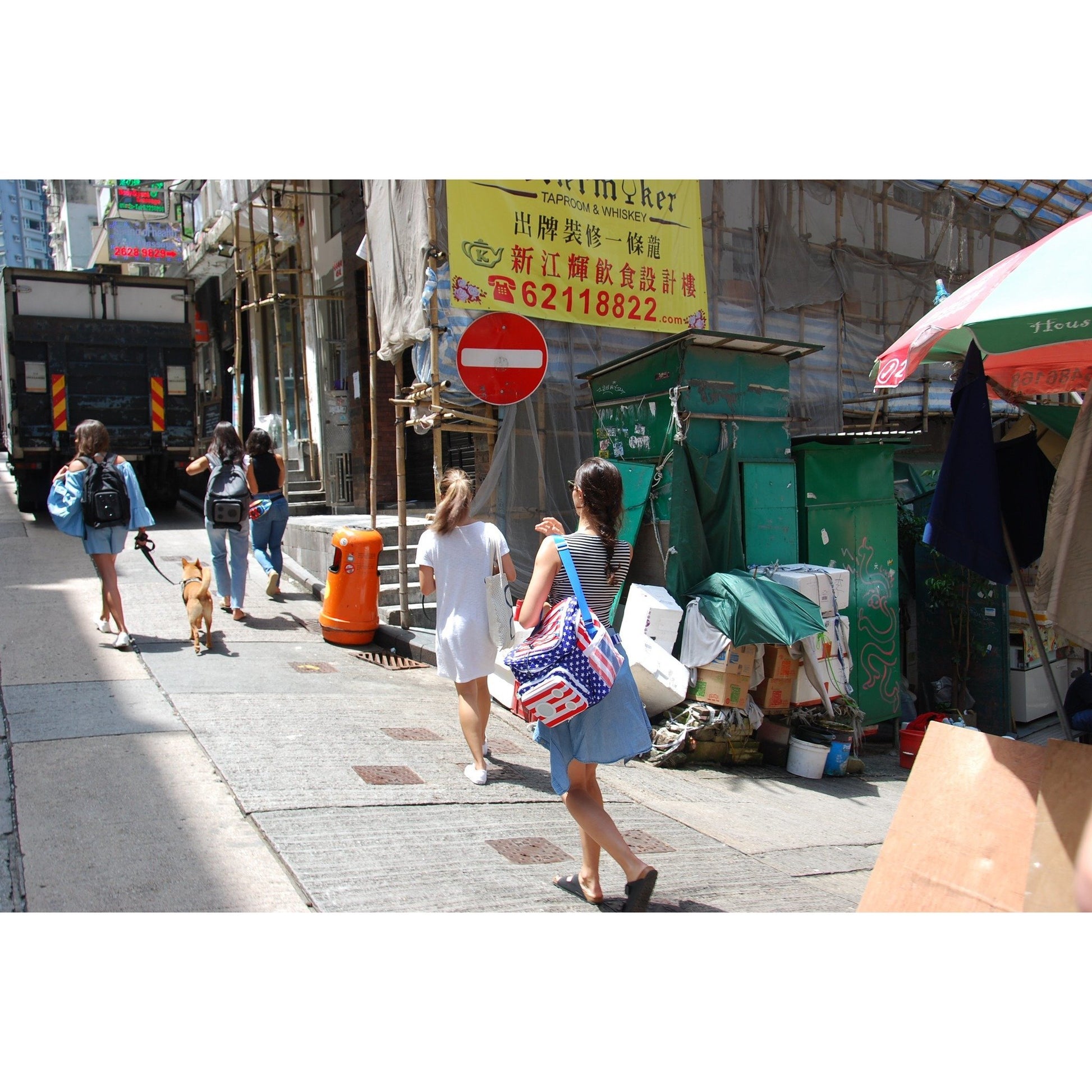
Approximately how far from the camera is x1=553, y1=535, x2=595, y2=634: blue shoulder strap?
11.5ft

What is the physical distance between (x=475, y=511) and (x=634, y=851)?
4292 millimetres

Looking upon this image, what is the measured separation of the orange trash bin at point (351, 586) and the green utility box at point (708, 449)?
2.32 meters

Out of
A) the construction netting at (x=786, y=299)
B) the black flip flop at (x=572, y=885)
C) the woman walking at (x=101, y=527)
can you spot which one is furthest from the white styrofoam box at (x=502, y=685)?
the black flip flop at (x=572, y=885)

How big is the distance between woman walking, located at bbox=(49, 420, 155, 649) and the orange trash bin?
1.63m

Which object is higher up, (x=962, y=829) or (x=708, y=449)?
(x=708, y=449)

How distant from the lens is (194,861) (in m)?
3.52

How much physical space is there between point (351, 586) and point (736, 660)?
3.51 m

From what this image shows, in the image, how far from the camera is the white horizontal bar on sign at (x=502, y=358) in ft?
22.1

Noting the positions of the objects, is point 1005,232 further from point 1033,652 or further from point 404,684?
point 404,684

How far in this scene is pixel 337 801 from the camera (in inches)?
172

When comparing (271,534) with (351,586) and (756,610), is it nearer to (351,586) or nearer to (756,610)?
(351,586)

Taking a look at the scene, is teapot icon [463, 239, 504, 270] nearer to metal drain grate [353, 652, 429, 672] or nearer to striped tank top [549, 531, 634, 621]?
metal drain grate [353, 652, 429, 672]

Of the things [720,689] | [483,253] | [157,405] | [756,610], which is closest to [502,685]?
[720,689]

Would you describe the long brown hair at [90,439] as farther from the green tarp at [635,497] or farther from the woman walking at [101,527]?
the green tarp at [635,497]
